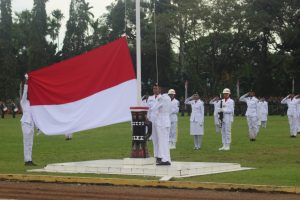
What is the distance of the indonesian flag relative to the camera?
16766mm

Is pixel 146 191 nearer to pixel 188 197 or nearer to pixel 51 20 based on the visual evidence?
pixel 188 197

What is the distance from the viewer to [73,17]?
96.9 m

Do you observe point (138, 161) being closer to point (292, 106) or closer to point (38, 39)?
point (292, 106)

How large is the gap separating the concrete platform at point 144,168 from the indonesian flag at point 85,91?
940mm

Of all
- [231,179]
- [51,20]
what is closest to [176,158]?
[231,179]

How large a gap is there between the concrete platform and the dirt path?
6.14 ft

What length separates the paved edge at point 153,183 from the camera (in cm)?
1274

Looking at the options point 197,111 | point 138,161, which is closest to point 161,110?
point 138,161

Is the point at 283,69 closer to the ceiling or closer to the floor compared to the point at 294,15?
closer to the floor

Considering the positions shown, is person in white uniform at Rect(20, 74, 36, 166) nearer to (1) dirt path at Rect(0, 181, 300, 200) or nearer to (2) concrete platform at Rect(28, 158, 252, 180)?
(2) concrete platform at Rect(28, 158, 252, 180)

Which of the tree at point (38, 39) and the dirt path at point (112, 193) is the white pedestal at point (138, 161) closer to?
the dirt path at point (112, 193)

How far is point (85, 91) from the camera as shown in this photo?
1691 centimetres

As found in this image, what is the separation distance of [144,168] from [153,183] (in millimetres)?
2044

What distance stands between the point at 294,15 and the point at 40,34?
35611mm
